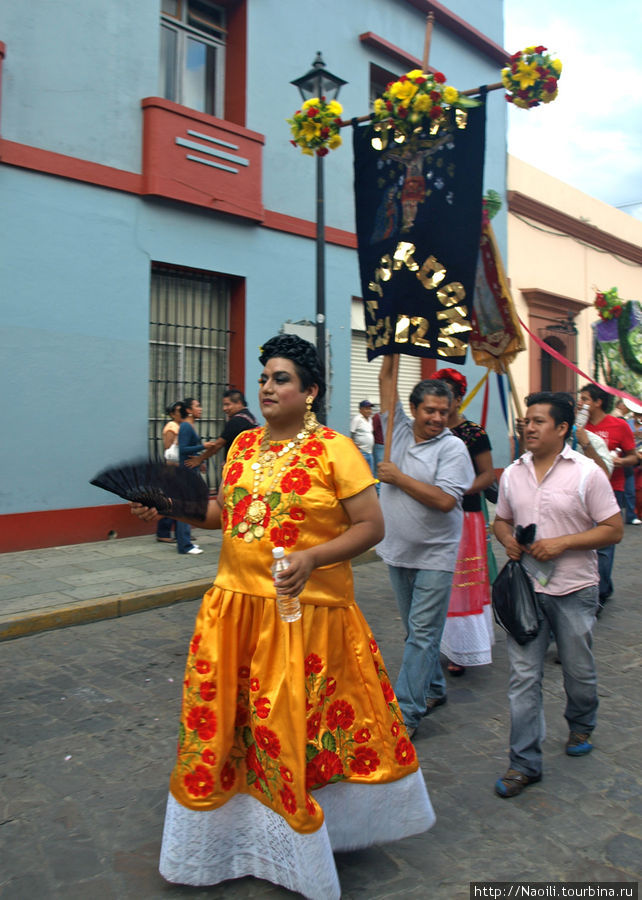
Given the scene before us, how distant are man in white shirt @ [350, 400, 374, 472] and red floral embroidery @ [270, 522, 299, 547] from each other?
9767mm

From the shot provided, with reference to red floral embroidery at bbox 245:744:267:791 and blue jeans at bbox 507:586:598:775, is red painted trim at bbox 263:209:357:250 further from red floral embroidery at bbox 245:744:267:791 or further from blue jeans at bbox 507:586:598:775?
red floral embroidery at bbox 245:744:267:791

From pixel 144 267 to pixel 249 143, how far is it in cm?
255

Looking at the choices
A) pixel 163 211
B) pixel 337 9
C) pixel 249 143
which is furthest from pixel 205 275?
pixel 337 9

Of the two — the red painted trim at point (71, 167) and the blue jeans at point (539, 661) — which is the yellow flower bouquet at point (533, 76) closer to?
the blue jeans at point (539, 661)

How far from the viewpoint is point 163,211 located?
9758mm

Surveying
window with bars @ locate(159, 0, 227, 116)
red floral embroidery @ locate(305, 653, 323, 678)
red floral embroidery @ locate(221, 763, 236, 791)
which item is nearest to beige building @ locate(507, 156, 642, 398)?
window with bars @ locate(159, 0, 227, 116)

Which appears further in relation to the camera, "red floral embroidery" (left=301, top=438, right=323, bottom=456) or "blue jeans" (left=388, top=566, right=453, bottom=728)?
"blue jeans" (left=388, top=566, right=453, bottom=728)

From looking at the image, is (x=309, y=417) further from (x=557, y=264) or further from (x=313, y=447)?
(x=557, y=264)

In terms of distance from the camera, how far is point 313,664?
254 cm

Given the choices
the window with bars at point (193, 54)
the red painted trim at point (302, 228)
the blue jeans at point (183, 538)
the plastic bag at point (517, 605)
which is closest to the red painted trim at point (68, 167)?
the window with bars at point (193, 54)

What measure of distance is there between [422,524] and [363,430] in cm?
868

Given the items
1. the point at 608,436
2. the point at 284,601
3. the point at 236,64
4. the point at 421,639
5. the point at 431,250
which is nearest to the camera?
the point at 284,601

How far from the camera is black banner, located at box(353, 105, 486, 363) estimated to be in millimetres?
4281

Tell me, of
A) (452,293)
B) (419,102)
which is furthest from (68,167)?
Result: (452,293)
